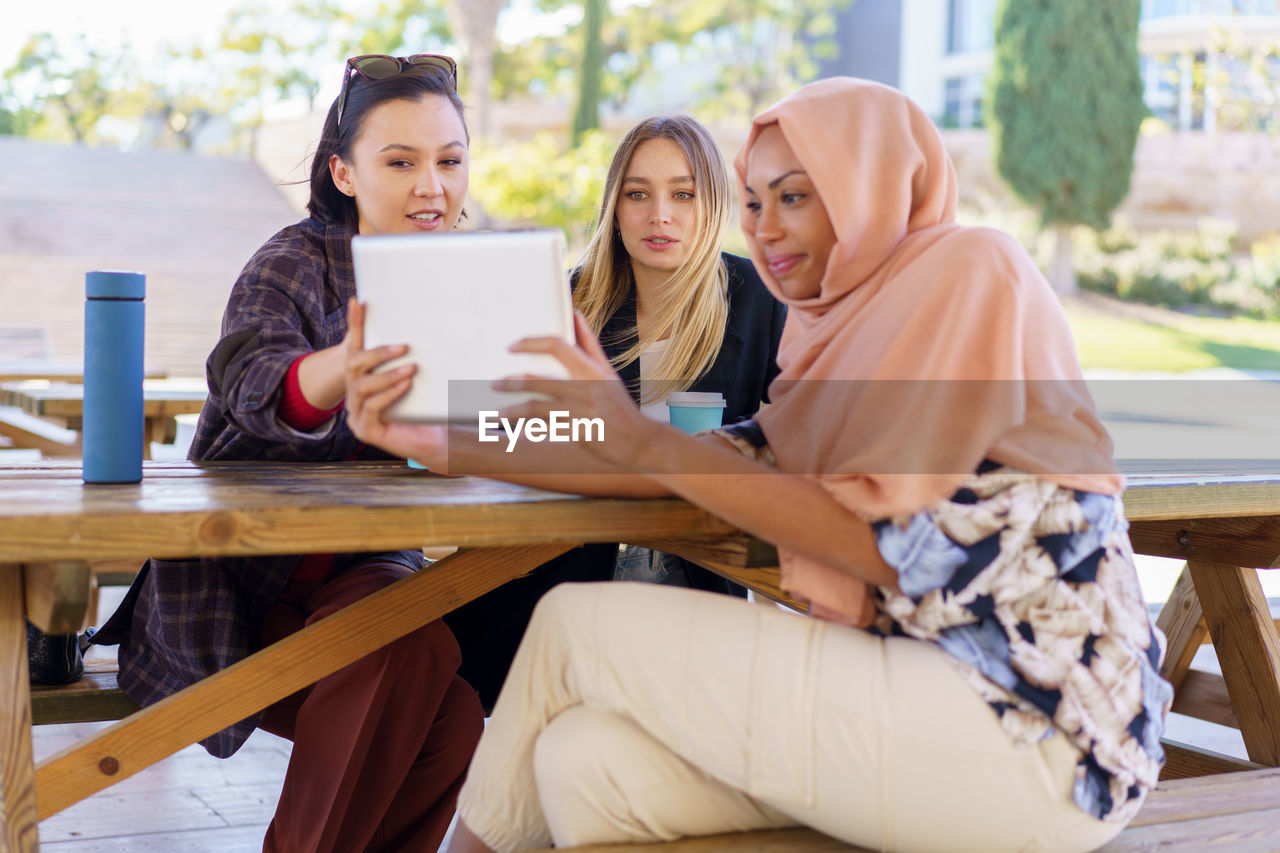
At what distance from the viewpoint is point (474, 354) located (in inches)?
56.6

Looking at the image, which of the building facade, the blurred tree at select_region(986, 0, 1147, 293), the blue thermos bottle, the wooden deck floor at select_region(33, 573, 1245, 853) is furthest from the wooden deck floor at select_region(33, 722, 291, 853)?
the building facade

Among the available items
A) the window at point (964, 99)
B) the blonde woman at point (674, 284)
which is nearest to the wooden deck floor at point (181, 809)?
the blonde woman at point (674, 284)

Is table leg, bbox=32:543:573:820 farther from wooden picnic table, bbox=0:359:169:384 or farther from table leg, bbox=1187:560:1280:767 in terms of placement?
wooden picnic table, bbox=0:359:169:384

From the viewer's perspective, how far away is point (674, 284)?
2865mm

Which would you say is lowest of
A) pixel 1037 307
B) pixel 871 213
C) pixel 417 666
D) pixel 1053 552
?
pixel 417 666

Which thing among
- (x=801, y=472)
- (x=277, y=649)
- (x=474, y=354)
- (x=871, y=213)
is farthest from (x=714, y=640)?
(x=277, y=649)

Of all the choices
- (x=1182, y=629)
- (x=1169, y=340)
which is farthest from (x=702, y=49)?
(x=1182, y=629)

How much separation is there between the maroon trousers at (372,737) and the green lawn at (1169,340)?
13357 millimetres

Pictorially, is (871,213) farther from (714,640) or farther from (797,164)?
(714,640)

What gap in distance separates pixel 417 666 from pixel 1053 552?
3.45ft

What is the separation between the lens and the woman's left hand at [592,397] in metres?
1.41

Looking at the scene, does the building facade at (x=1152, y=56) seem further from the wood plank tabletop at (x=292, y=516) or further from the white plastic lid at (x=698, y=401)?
the wood plank tabletop at (x=292, y=516)

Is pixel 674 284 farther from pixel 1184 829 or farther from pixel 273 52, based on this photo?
pixel 273 52

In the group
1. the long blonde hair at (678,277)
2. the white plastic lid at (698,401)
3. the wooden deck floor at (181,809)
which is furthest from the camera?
the long blonde hair at (678,277)
